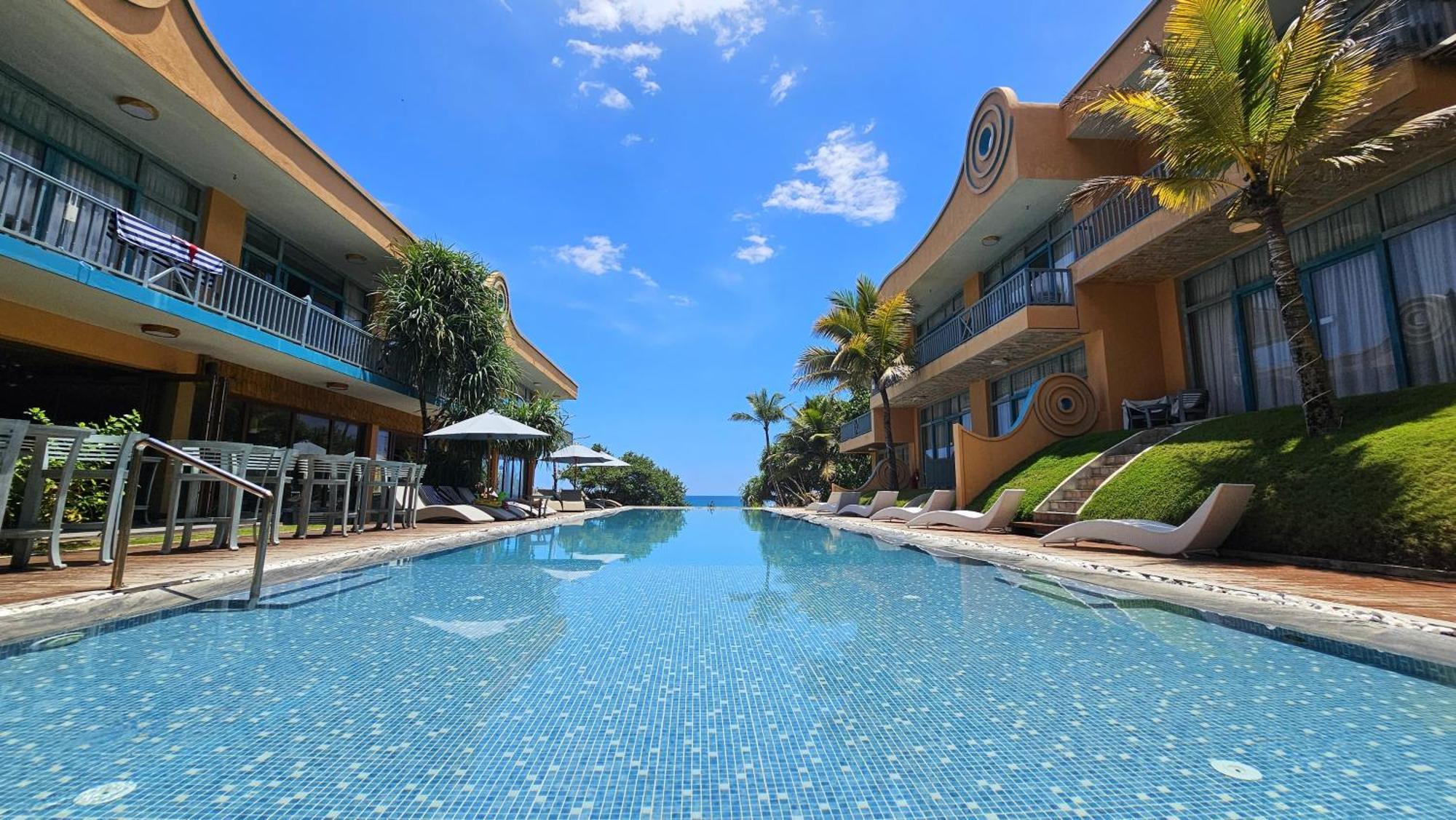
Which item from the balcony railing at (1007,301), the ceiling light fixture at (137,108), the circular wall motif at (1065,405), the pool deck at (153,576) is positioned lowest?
the pool deck at (153,576)

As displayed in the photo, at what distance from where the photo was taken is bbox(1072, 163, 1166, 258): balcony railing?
11.0 m

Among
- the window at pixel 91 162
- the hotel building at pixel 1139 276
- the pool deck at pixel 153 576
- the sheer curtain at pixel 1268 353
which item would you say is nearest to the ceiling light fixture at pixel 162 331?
the window at pixel 91 162

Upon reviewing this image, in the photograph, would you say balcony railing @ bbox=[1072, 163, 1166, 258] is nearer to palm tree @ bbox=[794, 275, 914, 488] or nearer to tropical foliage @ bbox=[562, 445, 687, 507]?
palm tree @ bbox=[794, 275, 914, 488]

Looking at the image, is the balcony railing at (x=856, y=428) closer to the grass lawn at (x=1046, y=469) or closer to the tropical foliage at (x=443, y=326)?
the grass lawn at (x=1046, y=469)

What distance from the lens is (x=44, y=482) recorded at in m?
4.86

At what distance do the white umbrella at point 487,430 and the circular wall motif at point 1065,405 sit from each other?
10.6 m

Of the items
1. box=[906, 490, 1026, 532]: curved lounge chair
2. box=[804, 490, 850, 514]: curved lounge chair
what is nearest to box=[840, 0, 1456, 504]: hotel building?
box=[906, 490, 1026, 532]: curved lounge chair

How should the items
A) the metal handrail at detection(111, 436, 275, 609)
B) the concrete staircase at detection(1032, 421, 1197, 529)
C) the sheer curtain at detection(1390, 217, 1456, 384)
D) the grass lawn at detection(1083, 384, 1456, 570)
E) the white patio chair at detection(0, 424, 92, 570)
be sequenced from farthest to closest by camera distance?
1. the concrete staircase at detection(1032, 421, 1197, 529)
2. the sheer curtain at detection(1390, 217, 1456, 384)
3. the grass lawn at detection(1083, 384, 1456, 570)
4. the white patio chair at detection(0, 424, 92, 570)
5. the metal handrail at detection(111, 436, 275, 609)

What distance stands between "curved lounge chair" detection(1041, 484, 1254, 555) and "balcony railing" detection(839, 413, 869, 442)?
1667 centimetres

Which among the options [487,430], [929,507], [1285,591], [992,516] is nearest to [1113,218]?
[992,516]

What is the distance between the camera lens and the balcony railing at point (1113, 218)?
36.0 feet

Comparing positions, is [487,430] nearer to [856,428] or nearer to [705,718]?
[705,718]

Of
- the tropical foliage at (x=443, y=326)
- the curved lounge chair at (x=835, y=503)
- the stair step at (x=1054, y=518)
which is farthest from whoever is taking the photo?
the curved lounge chair at (x=835, y=503)

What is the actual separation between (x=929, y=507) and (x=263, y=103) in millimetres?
14602
